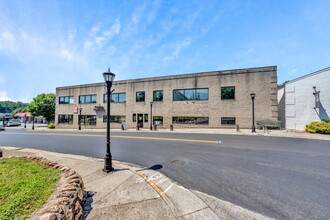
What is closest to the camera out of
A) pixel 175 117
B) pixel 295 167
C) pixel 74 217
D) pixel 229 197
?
pixel 74 217

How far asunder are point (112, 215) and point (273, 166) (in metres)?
6.00

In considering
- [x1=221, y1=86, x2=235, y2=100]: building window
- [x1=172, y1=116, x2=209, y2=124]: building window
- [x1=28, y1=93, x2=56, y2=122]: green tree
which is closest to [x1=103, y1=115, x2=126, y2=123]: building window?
[x1=172, y1=116, x2=209, y2=124]: building window

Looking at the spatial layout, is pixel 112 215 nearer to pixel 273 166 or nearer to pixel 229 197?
pixel 229 197

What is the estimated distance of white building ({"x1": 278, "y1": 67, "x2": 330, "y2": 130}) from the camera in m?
15.1

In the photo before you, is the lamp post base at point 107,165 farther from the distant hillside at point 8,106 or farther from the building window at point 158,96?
the distant hillside at point 8,106

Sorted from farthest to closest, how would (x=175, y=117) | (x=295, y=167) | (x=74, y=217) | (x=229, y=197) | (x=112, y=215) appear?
(x=175, y=117)
(x=295, y=167)
(x=229, y=197)
(x=112, y=215)
(x=74, y=217)

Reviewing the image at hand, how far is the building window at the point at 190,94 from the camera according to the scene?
21.7 meters

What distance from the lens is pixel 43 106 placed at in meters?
37.4

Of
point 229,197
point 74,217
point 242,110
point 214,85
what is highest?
point 214,85

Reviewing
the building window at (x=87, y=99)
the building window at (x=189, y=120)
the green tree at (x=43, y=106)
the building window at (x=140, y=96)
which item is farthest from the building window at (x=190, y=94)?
the green tree at (x=43, y=106)

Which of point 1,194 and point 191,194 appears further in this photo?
point 191,194

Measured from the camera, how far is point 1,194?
9.87 ft

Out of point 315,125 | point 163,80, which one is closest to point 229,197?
point 315,125

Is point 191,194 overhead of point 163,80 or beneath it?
beneath
